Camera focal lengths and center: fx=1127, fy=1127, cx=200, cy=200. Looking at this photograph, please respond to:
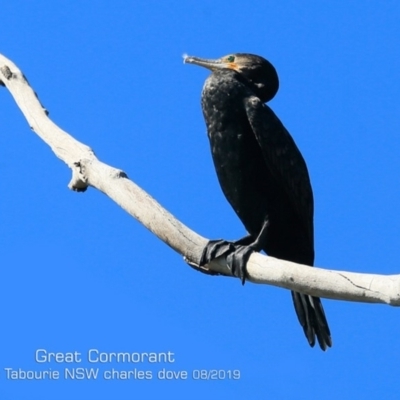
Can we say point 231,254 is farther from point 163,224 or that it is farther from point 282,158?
point 282,158

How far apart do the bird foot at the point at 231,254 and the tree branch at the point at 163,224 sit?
4 cm

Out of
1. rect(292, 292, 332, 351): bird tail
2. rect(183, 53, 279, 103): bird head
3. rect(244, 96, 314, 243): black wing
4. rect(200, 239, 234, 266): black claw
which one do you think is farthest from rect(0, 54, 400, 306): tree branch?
rect(183, 53, 279, 103): bird head

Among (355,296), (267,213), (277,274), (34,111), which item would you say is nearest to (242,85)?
(267,213)

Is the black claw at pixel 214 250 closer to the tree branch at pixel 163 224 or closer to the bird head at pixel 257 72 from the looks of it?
the tree branch at pixel 163 224

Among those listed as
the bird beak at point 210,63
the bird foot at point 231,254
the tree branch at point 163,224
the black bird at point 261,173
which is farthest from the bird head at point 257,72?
the bird foot at point 231,254

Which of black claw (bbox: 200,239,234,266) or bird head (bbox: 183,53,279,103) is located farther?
bird head (bbox: 183,53,279,103)

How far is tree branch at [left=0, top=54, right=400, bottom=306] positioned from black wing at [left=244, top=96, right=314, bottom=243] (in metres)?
0.89

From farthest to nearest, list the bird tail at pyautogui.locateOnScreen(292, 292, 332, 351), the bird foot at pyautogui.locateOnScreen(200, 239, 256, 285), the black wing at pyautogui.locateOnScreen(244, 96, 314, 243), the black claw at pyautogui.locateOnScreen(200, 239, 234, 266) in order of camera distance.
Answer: the black wing at pyautogui.locateOnScreen(244, 96, 314, 243), the bird tail at pyautogui.locateOnScreen(292, 292, 332, 351), the black claw at pyautogui.locateOnScreen(200, 239, 234, 266), the bird foot at pyautogui.locateOnScreen(200, 239, 256, 285)

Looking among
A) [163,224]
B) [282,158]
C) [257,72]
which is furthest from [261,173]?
[163,224]

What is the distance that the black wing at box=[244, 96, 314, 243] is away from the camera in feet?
21.5

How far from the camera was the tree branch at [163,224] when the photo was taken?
183 inches

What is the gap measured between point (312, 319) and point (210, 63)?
1772 millimetres

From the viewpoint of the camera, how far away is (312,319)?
6383mm

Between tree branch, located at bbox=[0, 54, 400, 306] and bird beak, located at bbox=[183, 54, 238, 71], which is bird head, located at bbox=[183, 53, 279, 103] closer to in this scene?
bird beak, located at bbox=[183, 54, 238, 71]
